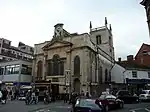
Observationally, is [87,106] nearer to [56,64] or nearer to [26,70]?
[56,64]

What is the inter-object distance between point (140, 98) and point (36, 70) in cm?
2278

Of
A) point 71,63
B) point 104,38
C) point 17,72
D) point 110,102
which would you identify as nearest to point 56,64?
point 71,63

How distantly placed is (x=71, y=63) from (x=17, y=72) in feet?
46.3

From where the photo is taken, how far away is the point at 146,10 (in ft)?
81.3

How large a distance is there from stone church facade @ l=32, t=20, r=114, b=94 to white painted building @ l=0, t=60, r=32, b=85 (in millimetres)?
2769

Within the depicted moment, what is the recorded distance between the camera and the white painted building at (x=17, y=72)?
43.5 metres

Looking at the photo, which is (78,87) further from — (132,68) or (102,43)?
(102,43)

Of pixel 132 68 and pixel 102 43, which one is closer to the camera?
pixel 132 68

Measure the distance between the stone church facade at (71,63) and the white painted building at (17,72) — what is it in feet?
9.09

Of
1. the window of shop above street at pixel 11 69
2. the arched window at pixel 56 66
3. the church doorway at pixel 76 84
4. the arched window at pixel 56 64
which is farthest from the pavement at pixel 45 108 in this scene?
the window of shop above street at pixel 11 69

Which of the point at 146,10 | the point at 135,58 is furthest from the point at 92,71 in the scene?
the point at 135,58

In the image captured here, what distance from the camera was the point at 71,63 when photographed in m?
37.6

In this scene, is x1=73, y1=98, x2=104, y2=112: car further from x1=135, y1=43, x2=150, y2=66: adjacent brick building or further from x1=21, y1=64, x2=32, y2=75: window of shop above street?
x1=135, y1=43, x2=150, y2=66: adjacent brick building

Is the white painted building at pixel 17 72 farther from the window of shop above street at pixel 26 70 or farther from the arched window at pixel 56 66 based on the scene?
the arched window at pixel 56 66
